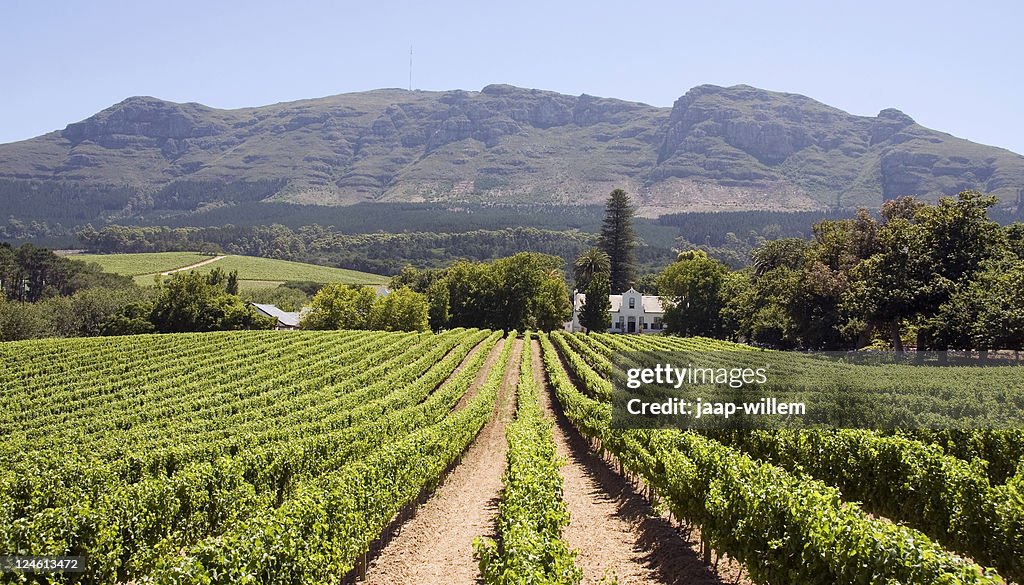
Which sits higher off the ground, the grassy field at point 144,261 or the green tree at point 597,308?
the grassy field at point 144,261

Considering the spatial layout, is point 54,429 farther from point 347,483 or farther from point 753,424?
point 753,424

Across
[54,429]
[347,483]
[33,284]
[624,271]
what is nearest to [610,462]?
[347,483]

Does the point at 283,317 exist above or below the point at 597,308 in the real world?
below

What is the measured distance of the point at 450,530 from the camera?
1584cm

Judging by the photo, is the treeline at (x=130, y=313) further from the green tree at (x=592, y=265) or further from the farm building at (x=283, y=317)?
the green tree at (x=592, y=265)

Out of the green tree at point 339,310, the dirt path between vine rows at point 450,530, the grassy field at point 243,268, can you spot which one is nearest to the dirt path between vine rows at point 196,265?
the grassy field at point 243,268

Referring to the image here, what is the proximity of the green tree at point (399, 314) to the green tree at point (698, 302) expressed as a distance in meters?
31.8

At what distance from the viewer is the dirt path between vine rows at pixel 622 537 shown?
1230 cm

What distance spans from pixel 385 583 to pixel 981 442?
13920 mm

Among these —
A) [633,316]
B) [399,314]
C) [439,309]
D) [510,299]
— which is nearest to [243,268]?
[439,309]

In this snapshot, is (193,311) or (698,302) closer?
(193,311)

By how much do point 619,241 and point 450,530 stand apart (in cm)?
10694

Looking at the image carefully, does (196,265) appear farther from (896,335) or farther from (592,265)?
(896,335)

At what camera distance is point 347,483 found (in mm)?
12539
